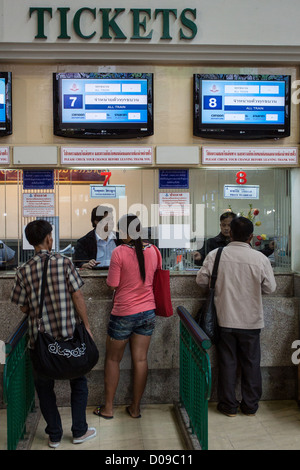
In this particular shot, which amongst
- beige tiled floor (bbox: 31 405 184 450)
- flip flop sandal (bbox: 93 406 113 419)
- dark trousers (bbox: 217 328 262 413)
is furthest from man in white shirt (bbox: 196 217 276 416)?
flip flop sandal (bbox: 93 406 113 419)

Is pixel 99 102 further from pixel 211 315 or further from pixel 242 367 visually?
pixel 242 367

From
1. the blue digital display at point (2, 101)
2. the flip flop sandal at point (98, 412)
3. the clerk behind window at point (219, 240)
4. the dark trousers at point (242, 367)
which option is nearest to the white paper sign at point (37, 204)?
the blue digital display at point (2, 101)

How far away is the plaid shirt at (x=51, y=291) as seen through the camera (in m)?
2.94

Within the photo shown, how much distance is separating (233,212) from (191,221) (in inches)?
18.2

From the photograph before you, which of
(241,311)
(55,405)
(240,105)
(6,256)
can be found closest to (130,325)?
(55,405)

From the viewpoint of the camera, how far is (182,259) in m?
4.29

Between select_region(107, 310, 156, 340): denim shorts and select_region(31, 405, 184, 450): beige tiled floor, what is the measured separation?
0.72m

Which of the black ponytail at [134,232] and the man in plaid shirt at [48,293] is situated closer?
the man in plaid shirt at [48,293]

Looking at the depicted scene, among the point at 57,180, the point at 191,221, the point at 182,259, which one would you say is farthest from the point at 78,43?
the point at 182,259

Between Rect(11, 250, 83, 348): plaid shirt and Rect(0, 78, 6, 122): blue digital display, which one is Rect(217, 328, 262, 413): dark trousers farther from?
Rect(0, 78, 6, 122): blue digital display

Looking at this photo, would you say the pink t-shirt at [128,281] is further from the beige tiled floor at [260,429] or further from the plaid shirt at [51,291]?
the beige tiled floor at [260,429]

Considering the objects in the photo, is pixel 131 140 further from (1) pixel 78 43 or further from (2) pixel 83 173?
(1) pixel 78 43

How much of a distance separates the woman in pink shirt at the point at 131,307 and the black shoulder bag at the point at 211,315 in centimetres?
46

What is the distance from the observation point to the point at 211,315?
367cm
